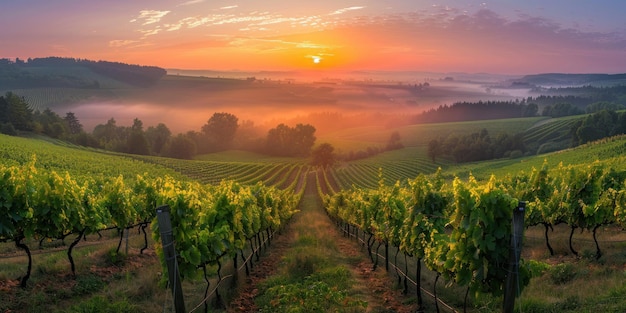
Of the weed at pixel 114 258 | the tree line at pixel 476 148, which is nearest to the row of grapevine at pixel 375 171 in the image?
the tree line at pixel 476 148

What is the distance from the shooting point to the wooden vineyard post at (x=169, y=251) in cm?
718

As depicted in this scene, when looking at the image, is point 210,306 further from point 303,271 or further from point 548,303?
point 548,303

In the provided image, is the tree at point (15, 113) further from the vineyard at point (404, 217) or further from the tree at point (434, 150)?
the tree at point (434, 150)

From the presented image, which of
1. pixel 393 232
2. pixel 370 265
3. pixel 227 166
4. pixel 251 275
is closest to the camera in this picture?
pixel 393 232

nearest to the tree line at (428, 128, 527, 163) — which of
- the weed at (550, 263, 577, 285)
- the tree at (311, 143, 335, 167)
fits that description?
the tree at (311, 143, 335, 167)

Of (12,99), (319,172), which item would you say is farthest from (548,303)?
(12,99)

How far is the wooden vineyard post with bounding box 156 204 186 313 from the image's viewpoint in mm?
7180

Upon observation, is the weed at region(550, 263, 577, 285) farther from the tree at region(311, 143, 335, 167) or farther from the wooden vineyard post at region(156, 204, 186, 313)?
the tree at region(311, 143, 335, 167)

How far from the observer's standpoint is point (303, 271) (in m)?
15.2

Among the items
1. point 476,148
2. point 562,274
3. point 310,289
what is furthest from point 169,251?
point 476,148

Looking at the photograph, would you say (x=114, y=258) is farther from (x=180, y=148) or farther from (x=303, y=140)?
(x=303, y=140)

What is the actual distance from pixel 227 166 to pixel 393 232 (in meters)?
88.4

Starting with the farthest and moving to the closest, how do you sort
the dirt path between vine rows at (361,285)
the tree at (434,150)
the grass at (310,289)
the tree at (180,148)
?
the tree at (180,148)
the tree at (434,150)
the dirt path between vine rows at (361,285)
the grass at (310,289)

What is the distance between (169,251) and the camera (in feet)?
24.2
